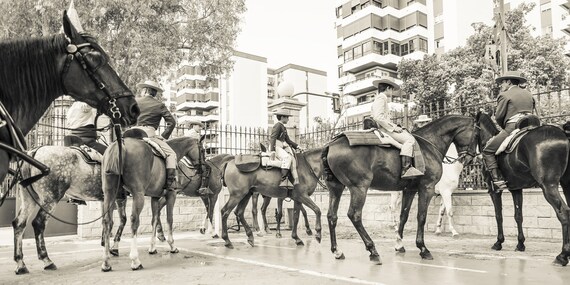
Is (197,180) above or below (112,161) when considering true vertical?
below

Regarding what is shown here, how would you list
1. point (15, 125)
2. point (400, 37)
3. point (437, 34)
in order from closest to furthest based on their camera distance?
point (15, 125), point (437, 34), point (400, 37)

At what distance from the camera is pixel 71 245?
11.4m

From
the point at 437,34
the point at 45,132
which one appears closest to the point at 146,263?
the point at 45,132

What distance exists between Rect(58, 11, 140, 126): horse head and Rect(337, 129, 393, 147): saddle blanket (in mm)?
4639

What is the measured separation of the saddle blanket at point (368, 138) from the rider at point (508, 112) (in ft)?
7.04

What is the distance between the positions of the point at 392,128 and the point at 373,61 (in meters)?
42.8

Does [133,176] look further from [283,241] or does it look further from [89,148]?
[283,241]

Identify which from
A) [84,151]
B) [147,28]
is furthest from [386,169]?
[147,28]

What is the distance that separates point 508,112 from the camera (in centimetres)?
908

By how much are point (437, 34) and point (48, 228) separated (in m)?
42.7

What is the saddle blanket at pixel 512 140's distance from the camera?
322 inches

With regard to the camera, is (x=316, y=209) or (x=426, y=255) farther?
(x=316, y=209)

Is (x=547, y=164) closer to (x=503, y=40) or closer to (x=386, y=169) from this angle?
(x=386, y=169)

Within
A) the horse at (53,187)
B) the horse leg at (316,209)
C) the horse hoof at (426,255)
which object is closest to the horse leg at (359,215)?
the horse hoof at (426,255)
